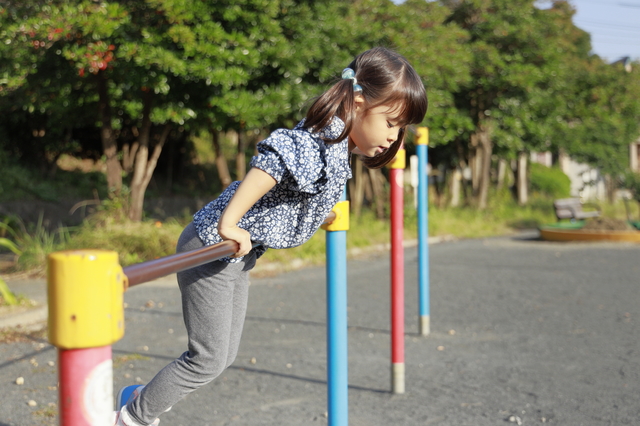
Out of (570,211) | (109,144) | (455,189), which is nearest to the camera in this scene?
(109,144)

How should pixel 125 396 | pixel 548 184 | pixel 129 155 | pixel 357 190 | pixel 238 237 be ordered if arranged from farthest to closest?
pixel 548 184 < pixel 129 155 < pixel 357 190 < pixel 125 396 < pixel 238 237

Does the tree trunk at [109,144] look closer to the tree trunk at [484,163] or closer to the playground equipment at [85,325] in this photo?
the playground equipment at [85,325]

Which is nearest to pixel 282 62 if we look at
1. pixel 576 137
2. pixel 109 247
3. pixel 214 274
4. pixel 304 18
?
pixel 304 18

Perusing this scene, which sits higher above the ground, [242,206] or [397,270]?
[242,206]

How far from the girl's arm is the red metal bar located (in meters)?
1.65

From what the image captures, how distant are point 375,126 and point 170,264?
0.97 meters

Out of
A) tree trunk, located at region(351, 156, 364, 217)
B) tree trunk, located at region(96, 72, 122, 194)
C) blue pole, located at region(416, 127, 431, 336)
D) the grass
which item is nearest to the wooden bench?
the grass

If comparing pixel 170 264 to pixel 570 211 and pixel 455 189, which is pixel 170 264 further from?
pixel 455 189

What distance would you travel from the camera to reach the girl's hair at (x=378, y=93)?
1869 mm

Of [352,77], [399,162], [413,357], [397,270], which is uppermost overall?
[352,77]

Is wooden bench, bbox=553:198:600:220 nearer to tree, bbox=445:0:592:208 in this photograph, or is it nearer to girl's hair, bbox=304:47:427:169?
tree, bbox=445:0:592:208

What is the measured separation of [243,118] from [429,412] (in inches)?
194

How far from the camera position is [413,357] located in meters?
A: 3.87


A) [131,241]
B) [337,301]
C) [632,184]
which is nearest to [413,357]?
[337,301]
